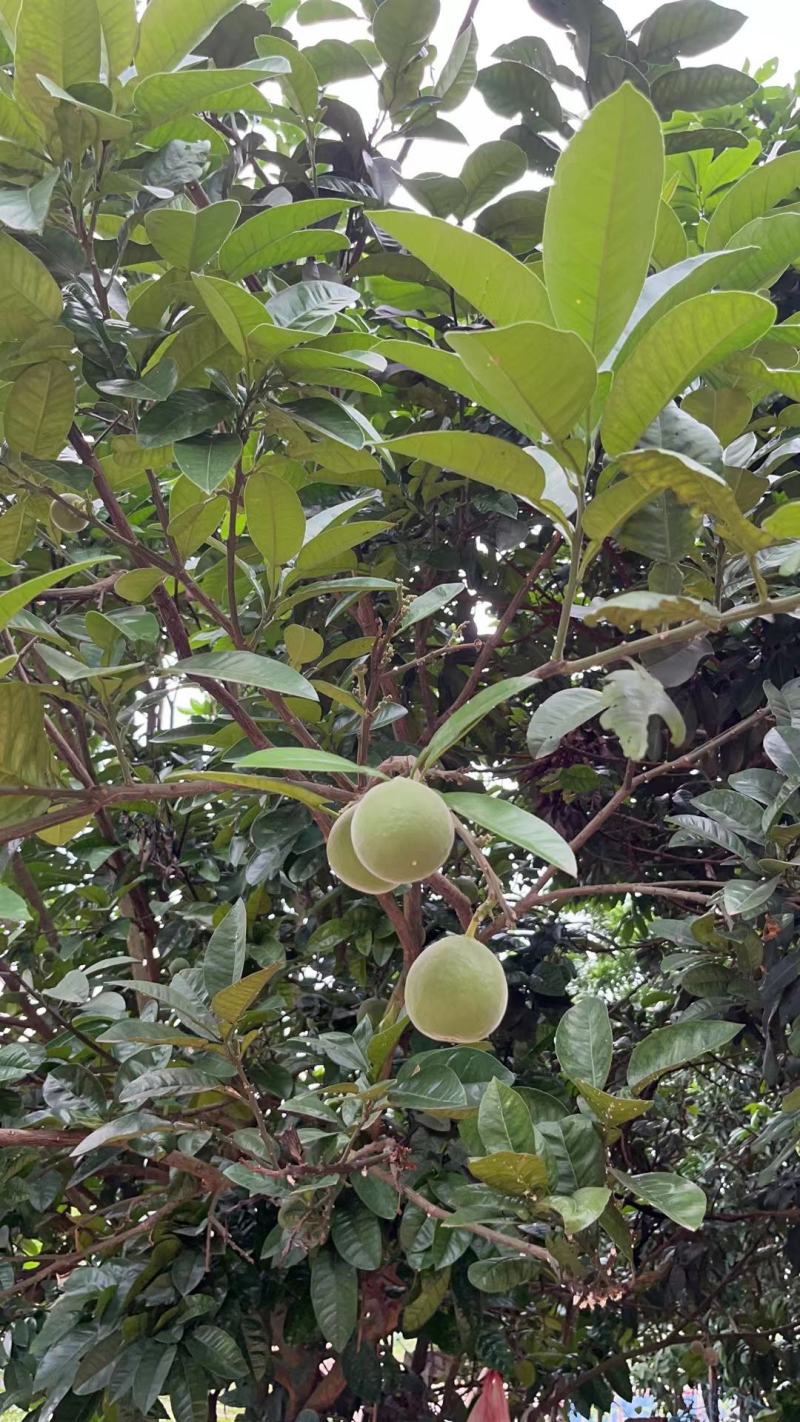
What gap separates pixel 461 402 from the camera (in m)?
1.86

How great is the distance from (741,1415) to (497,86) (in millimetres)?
4301

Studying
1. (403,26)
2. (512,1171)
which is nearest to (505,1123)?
(512,1171)

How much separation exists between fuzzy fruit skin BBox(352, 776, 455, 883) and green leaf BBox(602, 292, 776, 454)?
31 centimetres

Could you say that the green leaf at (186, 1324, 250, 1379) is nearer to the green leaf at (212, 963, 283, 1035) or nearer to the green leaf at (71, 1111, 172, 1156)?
the green leaf at (71, 1111, 172, 1156)

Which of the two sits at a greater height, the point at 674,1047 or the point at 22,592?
the point at 22,592

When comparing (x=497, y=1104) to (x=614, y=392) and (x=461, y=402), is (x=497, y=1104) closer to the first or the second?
(x=614, y=392)

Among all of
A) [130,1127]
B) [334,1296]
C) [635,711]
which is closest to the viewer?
[635,711]

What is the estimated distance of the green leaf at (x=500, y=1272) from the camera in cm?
134

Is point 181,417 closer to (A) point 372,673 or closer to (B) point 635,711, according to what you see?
(A) point 372,673

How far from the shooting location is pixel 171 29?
3.70ft

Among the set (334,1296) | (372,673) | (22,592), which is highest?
(22,592)

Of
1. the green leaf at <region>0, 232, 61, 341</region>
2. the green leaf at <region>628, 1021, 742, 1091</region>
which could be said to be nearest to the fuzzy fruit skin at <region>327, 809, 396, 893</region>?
the green leaf at <region>628, 1021, 742, 1091</region>

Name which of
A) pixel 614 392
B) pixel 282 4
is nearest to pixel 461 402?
pixel 282 4

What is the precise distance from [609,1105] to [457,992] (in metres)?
0.30
